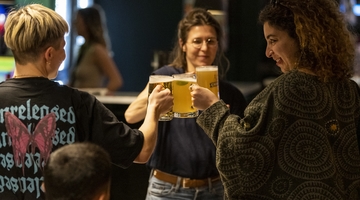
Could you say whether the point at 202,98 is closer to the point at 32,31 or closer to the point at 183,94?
the point at 183,94

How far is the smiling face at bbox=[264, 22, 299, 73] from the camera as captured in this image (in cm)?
209

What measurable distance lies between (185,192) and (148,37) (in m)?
6.38

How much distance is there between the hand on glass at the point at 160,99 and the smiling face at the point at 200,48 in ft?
2.01

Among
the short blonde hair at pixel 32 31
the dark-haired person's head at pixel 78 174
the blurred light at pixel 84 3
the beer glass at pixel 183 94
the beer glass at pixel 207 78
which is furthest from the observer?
the blurred light at pixel 84 3

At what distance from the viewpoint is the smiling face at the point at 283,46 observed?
2.09 metres

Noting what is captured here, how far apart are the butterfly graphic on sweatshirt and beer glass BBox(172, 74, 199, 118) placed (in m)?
0.59

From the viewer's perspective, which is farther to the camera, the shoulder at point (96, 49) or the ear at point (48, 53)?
the shoulder at point (96, 49)

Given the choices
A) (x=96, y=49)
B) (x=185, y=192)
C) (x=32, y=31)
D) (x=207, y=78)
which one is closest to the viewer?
(x=32, y=31)

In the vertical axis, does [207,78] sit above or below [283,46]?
below

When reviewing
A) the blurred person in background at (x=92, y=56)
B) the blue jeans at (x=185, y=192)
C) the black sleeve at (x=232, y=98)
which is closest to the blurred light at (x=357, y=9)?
the blurred person in background at (x=92, y=56)

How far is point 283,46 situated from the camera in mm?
2094

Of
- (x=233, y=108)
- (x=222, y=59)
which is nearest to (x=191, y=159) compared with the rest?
(x=233, y=108)

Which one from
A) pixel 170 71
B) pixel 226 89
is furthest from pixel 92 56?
pixel 226 89

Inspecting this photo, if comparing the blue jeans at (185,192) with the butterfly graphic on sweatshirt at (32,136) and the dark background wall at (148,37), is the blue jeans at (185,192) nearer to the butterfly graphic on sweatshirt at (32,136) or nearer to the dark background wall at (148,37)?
the butterfly graphic on sweatshirt at (32,136)
